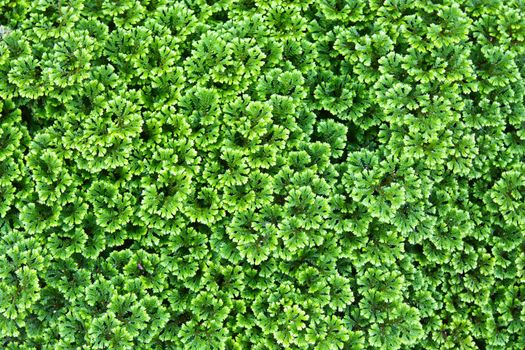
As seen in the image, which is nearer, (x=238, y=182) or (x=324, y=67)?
(x=238, y=182)

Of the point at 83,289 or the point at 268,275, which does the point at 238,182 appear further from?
the point at 83,289

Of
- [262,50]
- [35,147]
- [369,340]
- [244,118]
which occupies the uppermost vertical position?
[262,50]

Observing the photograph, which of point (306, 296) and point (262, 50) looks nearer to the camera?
point (306, 296)

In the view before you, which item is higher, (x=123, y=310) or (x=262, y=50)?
(x=262, y=50)

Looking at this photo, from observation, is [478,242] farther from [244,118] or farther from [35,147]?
[35,147]

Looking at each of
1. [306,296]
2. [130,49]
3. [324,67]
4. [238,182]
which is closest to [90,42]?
[130,49]

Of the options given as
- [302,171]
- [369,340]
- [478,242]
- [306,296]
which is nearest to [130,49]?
[302,171]
